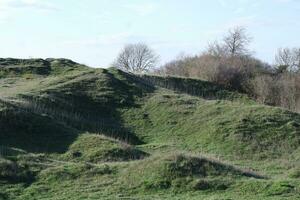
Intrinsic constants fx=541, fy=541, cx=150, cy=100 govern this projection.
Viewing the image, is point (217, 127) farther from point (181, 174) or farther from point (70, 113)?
point (181, 174)

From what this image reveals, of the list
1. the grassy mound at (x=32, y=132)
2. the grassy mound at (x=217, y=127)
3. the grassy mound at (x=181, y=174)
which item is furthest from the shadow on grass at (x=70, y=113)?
the grassy mound at (x=181, y=174)

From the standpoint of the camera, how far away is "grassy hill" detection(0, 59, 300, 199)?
16.7 meters

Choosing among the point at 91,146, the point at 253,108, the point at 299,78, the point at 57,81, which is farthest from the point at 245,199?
the point at 299,78

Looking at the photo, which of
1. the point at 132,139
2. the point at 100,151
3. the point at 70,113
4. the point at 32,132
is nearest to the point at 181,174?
the point at 100,151

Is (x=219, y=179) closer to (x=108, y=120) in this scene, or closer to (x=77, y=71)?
(x=108, y=120)

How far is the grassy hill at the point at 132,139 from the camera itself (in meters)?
16.7

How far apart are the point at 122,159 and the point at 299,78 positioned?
1449 inches

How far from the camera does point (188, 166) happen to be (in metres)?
17.7

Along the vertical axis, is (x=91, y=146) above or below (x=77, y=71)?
below

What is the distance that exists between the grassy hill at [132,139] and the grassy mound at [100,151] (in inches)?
1.8

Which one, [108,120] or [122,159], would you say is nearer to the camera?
[122,159]

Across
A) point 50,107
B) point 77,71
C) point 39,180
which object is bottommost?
point 39,180

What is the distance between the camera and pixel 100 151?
2288cm

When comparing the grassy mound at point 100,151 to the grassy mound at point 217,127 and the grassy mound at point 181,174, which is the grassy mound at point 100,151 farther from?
the grassy mound at point 217,127
